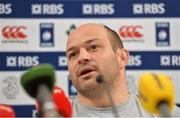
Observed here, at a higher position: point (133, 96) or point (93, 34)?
point (93, 34)

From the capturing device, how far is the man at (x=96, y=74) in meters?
1.21

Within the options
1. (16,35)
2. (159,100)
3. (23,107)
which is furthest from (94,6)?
(159,100)

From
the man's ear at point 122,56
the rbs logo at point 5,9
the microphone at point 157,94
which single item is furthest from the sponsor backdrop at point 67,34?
the microphone at point 157,94

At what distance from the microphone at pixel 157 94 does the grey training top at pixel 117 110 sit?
2.01ft

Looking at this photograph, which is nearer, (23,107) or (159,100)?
(159,100)

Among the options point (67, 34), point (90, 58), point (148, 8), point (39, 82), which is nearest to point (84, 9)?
point (67, 34)

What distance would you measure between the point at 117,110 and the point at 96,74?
0.13 metres

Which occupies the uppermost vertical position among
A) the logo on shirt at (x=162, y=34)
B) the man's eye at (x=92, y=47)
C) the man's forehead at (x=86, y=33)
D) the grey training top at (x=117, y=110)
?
the man's forehead at (x=86, y=33)

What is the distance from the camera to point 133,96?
4.34 feet

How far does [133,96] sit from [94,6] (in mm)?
687

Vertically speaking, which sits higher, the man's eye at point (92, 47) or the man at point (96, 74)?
the man's eye at point (92, 47)

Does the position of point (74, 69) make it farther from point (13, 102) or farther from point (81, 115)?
point (13, 102)

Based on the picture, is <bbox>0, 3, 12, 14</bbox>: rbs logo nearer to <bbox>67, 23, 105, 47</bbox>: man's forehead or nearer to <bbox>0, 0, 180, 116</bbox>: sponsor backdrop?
<bbox>0, 0, 180, 116</bbox>: sponsor backdrop

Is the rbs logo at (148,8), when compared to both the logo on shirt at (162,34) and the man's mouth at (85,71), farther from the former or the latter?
the man's mouth at (85,71)
